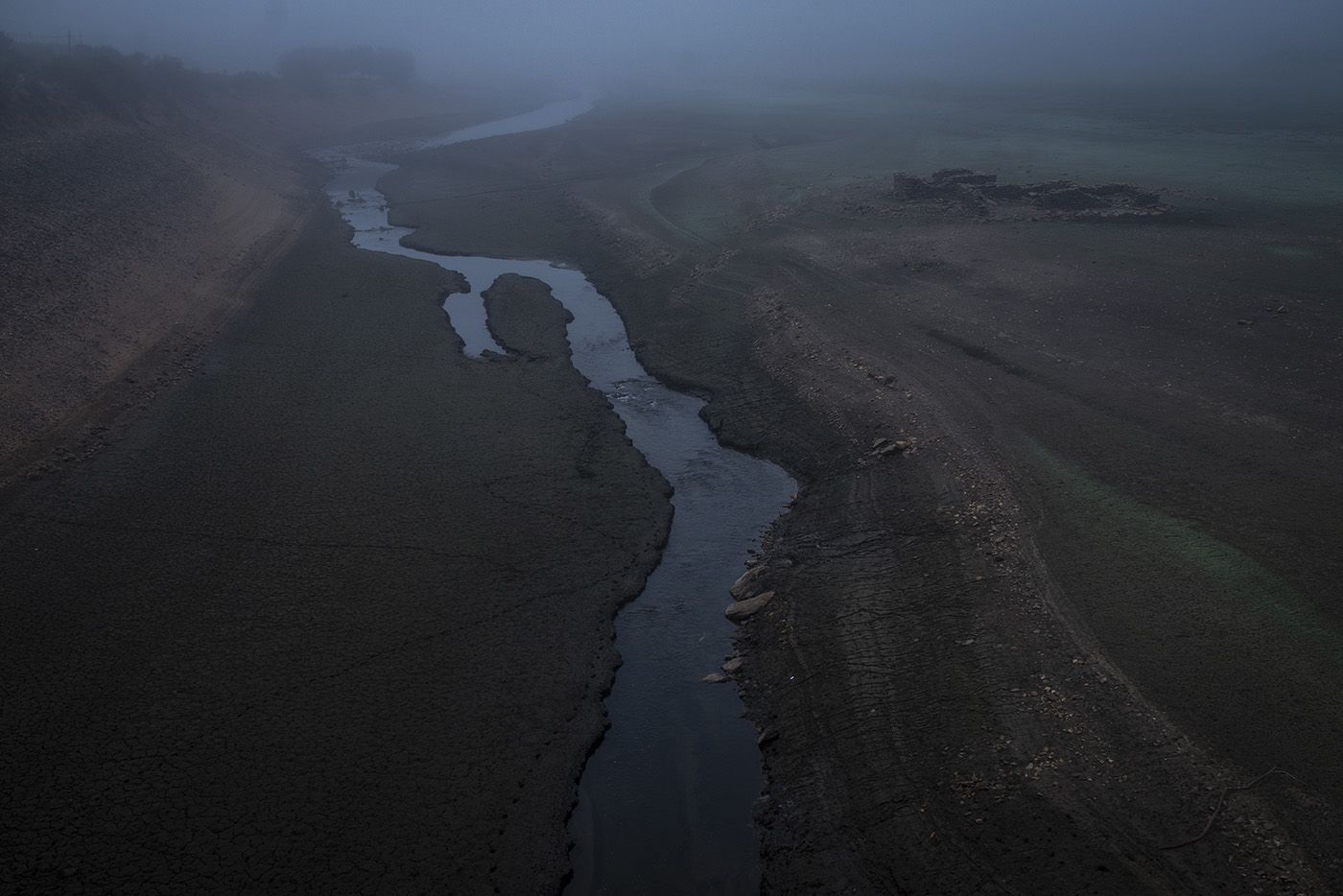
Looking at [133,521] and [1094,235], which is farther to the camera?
[1094,235]

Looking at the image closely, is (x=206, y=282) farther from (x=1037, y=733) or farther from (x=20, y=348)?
(x=1037, y=733)

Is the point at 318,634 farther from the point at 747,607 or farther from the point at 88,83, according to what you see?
the point at 88,83

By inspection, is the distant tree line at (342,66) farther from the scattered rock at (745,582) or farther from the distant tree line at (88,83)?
the scattered rock at (745,582)

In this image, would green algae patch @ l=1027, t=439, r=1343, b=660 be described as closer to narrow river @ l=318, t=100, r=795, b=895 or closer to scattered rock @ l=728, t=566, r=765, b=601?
scattered rock @ l=728, t=566, r=765, b=601

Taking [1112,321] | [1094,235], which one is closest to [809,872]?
[1112,321]

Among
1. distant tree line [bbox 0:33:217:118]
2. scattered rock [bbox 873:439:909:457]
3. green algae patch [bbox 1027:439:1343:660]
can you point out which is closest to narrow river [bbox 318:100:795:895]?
scattered rock [bbox 873:439:909:457]

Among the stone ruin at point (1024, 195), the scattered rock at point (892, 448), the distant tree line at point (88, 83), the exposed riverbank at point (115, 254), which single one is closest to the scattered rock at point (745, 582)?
the scattered rock at point (892, 448)
